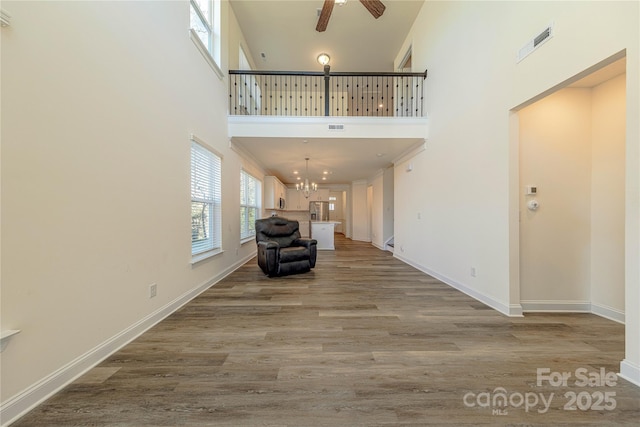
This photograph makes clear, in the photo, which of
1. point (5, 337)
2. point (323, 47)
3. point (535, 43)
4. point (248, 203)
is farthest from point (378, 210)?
point (5, 337)

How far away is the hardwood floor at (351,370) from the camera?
1.36 meters

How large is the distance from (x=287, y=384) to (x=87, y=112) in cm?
232

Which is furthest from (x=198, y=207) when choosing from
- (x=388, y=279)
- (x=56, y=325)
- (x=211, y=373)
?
(x=388, y=279)

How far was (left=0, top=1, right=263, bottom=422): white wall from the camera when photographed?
4.33 ft

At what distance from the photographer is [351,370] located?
1.72m

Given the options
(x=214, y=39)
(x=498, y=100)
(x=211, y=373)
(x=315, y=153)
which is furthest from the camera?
(x=315, y=153)

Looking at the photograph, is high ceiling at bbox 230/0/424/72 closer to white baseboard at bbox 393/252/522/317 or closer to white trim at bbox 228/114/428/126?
white trim at bbox 228/114/428/126

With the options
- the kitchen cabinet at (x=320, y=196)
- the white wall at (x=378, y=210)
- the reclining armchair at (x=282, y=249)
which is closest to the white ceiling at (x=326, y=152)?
the white wall at (x=378, y=210)

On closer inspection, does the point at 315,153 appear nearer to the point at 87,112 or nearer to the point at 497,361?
the point at 87,112

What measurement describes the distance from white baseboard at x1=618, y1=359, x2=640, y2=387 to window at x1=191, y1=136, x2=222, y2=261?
4.09m

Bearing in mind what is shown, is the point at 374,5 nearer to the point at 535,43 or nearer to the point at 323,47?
the point at 535,43

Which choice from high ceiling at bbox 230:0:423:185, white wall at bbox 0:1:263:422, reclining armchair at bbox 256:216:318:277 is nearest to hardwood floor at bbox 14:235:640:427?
white wall at bbox 0:1:263:422

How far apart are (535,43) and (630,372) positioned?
2743 millimetres

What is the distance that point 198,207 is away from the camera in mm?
3480
